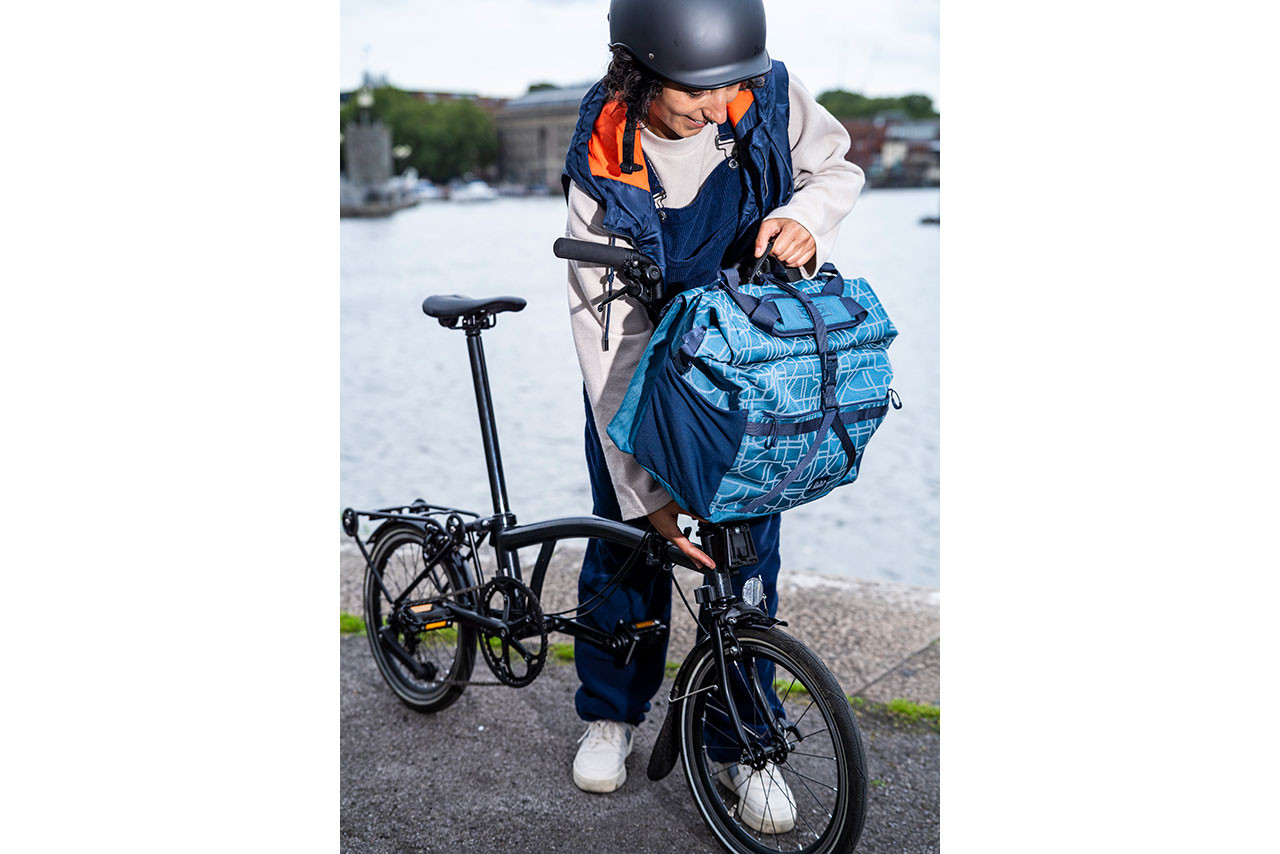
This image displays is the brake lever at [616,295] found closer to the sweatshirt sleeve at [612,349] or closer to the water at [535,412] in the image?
the sweatshirt sleeve at [612,349]

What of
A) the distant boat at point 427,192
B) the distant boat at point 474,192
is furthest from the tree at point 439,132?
the distant boat at point 474,192

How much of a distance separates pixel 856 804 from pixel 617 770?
0.69m

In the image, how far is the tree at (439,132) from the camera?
211ft

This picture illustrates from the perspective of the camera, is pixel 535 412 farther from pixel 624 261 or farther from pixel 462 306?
pixel 624 261

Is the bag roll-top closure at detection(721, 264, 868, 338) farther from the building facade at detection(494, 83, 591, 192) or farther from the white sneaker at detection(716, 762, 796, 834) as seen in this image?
the building facade at detection(494, 83, 591, 192)

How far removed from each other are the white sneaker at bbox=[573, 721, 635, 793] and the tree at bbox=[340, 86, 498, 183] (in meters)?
63.8

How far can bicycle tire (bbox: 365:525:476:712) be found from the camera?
2686 millimetres

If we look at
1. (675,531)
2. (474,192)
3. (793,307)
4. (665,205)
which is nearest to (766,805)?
(675,531)

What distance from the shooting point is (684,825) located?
7.53 ft

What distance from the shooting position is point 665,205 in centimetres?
198

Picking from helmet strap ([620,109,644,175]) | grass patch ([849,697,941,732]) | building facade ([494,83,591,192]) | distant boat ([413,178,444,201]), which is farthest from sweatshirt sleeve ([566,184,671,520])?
distant boat ([413,178,444,201])

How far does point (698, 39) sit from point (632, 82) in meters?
0.16

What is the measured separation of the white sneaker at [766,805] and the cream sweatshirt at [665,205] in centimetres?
65

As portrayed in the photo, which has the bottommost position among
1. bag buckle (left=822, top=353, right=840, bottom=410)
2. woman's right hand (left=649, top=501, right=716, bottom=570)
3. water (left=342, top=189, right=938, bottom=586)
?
water (left=342, top=189, right=938, bottom=586)
